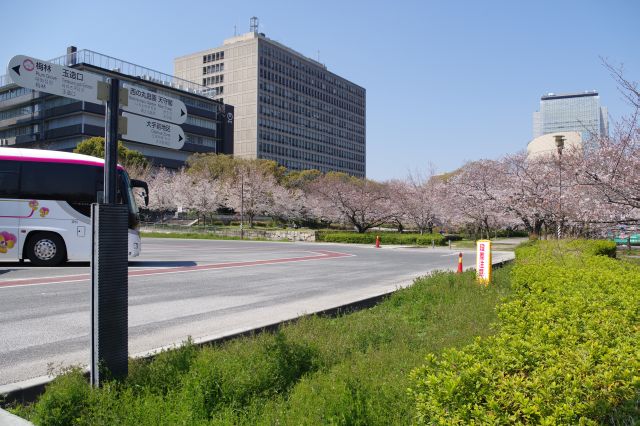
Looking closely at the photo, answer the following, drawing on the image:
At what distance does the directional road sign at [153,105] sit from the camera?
4570 mm

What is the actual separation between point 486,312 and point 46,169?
14.1 meters

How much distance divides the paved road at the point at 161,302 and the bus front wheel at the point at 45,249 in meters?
0.52

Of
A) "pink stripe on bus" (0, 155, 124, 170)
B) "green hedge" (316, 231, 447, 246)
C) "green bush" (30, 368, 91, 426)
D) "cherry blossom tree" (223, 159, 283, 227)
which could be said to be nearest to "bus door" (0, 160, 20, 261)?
"pink stripe on bus" (0, 155, 124, 170)

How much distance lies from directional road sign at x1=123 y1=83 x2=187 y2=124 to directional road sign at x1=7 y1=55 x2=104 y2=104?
0.32 m

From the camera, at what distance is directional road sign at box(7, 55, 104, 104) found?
3877 millimetres

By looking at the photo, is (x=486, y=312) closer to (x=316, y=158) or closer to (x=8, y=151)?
(x=8, y=151)

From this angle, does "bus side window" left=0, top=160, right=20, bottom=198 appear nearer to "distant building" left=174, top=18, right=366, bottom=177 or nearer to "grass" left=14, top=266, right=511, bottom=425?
"grass" left=14, top=266, right=511, bottom=425

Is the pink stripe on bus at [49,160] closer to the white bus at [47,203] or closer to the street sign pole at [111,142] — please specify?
the white bus at [47,203]

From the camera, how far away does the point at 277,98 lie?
127125 mm

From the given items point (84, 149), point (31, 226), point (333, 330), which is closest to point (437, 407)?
point (333, 330)

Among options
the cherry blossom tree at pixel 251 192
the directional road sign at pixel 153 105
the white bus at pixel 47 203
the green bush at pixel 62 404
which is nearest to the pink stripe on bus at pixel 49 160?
the white bus at pixel 47 203

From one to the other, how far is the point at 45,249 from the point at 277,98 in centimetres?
11679

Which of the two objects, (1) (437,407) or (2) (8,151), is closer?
(1) (437,407)

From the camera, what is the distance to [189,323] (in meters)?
7.36
